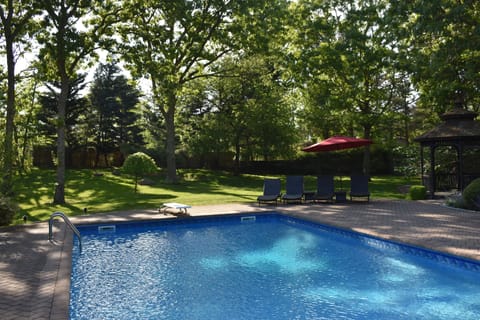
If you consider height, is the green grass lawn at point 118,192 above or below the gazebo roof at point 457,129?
below

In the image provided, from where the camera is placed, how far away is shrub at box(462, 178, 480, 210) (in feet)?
43.8

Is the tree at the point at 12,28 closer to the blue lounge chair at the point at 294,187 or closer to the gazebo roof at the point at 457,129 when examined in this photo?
the blue lounge chair at the point at 294,187

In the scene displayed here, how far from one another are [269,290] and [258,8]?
2047 cm

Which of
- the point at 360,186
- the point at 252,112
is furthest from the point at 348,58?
the point at 360,186

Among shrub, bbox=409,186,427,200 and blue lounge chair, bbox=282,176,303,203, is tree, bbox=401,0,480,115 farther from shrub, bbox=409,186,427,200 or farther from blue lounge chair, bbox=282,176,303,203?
blue lounge chair, bbox=282,176,303,203

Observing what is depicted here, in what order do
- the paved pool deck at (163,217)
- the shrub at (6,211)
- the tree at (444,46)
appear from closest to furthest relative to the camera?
the paved pool deck at (163,217)
the shrub at (6,211)
the tree at (444,46)

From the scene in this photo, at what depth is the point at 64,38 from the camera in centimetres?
1641

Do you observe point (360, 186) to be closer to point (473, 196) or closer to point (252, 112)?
point (473, 196)

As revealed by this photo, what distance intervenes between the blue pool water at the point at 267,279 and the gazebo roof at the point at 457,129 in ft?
27.9

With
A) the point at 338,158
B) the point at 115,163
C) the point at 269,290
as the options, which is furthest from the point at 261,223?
the point at 115,163

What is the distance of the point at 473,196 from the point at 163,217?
10.7 metres

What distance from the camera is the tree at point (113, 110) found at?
1544 inches

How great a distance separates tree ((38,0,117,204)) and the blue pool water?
746 centimetres

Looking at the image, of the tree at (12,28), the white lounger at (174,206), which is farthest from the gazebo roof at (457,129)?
the tree at (12,28)
